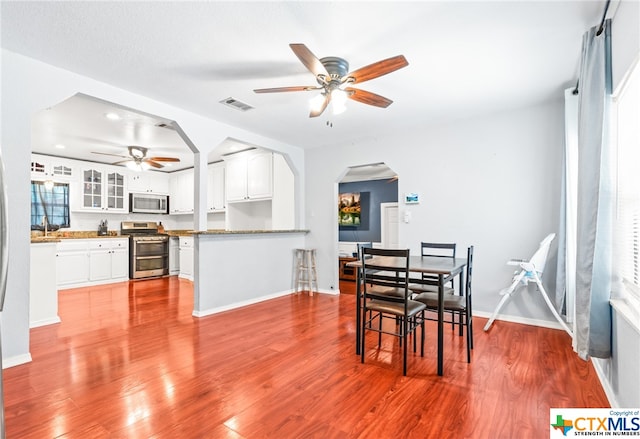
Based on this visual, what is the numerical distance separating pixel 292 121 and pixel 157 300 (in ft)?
10.9

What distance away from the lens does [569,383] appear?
226 cm

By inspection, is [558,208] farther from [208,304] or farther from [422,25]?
[208,304]

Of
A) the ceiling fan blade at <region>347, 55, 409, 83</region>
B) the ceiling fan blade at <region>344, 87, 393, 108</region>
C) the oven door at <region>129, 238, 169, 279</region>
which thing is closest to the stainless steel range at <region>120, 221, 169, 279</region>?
the oven door at <region>129, 238, 169, 279</region>

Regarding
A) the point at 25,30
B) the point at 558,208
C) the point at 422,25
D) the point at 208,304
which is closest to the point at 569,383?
the point at 558,208

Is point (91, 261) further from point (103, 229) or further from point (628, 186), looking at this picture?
point (628, 186)

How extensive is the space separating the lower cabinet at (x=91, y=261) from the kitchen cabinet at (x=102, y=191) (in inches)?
33.8

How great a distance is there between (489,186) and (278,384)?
3324 mm

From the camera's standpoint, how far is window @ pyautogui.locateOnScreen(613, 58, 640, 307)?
1813 mm

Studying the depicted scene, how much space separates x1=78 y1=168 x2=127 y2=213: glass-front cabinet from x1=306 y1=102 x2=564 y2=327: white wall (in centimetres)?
557

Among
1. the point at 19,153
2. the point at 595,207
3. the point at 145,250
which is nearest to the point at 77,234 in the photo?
the point at 145,250

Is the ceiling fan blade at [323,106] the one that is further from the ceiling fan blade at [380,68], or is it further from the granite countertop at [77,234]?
the granite countertop at [77,234]

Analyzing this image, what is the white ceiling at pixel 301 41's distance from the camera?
81.1 inches

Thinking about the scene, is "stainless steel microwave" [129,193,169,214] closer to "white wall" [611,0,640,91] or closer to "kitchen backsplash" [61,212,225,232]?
"kitchen backsplash" [61,212,225,232]

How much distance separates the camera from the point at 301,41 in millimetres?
2396
